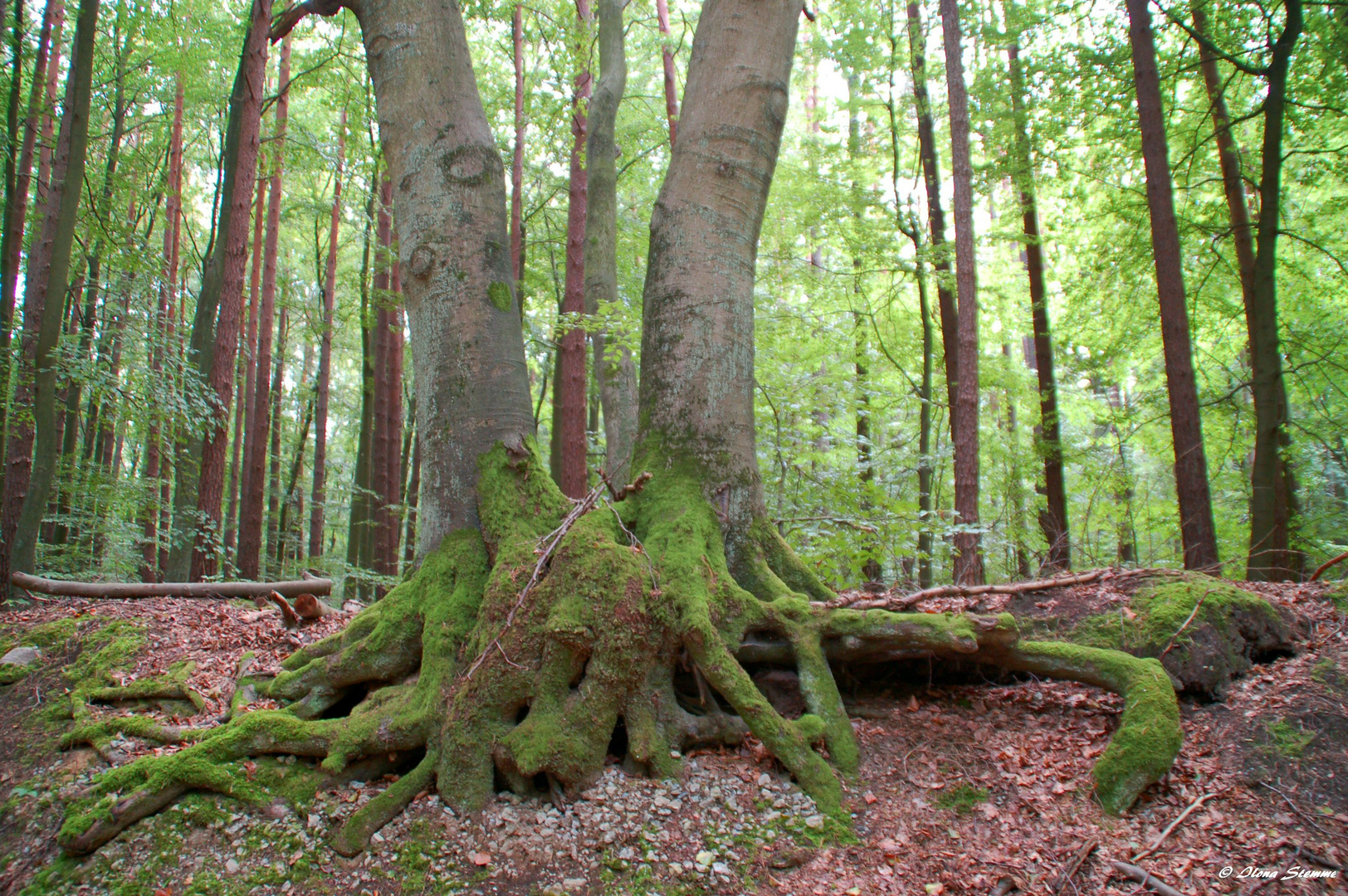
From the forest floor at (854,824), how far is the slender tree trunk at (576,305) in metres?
5.02

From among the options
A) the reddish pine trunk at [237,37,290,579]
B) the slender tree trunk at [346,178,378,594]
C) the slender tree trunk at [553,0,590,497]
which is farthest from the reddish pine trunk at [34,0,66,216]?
the slender tree trunk at [553,0,590,497]

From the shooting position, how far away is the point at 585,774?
10.6 ft

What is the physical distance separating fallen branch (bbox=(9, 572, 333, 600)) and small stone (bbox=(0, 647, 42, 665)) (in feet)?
5.30

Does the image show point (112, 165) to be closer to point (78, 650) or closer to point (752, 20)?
point (78, 650)

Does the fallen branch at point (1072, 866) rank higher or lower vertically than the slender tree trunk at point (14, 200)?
lower

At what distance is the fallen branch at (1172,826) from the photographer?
106 inches

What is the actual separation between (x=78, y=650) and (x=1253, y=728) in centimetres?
692

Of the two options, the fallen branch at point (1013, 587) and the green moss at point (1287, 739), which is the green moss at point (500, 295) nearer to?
the fallen branch at point (1013, 587)

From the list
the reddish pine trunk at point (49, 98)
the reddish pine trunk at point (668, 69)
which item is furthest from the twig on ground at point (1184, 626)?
the reddish pine trunk at point (49, 98)

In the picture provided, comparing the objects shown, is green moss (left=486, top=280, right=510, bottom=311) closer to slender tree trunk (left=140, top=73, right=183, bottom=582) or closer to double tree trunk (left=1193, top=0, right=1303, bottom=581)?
double tree trunk (left=1193, top=0, right=1303, bottom=581)

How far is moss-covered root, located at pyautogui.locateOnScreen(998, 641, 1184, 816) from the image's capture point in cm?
301

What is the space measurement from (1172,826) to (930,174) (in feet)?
36.1

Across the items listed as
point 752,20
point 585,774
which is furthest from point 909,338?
point 585,774

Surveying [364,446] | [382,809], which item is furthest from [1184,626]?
[364,446]
